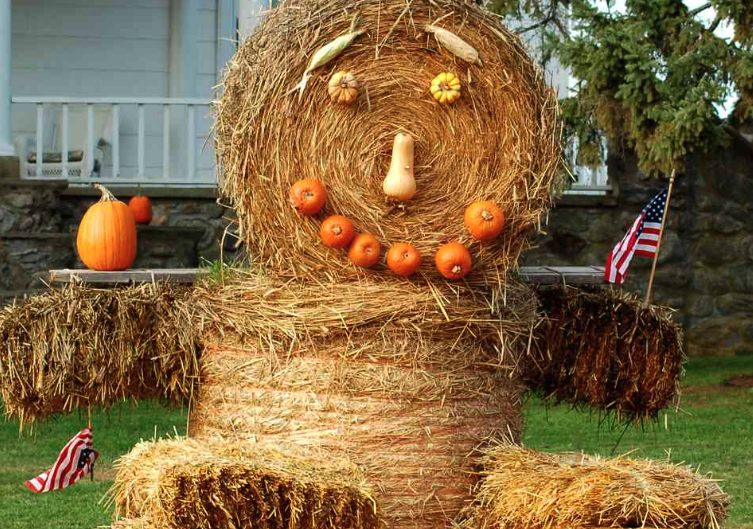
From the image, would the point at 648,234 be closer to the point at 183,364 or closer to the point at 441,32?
the point at 441,32

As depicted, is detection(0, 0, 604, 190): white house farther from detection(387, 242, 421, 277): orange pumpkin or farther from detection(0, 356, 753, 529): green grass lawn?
detection(387, 242, 421, 277): orange pumpkin

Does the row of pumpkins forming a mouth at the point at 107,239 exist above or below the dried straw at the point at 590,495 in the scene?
above

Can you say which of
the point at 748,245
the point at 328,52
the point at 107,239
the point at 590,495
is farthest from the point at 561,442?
the point at 328,52

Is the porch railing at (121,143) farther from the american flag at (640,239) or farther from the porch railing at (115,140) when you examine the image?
the american flag at (640,239)

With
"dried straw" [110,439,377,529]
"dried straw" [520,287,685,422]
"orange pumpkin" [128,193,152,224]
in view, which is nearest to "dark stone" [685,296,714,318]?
"orange pumpkin" [128,193,152,224]

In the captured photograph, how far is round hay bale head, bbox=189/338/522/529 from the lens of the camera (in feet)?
13.2

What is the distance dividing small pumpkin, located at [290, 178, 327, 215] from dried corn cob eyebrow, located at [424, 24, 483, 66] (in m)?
0.68

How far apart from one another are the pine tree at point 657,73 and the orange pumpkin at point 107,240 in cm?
421

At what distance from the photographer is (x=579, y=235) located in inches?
413

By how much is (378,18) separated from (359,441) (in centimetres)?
151

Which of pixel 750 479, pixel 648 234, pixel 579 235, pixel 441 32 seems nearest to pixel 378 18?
pixel 441 32

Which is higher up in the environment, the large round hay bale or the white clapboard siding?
the white clapboard siding

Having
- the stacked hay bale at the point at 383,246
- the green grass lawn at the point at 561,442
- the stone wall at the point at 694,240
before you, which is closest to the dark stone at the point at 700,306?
the stone wall at the point at 694,240

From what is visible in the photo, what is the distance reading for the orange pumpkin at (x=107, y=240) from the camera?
185 inches
